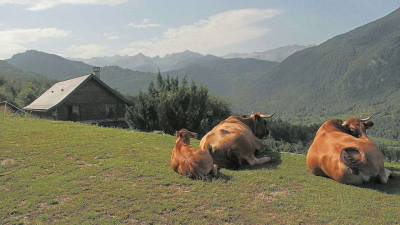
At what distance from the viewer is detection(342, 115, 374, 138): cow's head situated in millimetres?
8586

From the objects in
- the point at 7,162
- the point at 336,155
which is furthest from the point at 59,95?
the point at 336,155

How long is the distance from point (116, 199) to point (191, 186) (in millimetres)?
1695

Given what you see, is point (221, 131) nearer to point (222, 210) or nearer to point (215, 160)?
point (215, 160)

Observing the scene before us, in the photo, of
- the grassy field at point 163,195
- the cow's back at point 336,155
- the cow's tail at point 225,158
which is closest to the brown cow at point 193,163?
the grassy field at point 163,195

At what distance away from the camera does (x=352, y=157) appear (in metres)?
6.93

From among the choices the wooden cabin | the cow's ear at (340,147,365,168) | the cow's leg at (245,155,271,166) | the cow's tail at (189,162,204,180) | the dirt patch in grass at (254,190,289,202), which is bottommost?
the dirt patch in grass at (254,190,289,202)

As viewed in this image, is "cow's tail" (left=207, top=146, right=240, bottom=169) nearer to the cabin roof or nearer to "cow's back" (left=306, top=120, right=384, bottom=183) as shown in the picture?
"cow's back" (left=306, top=120, right=384, bottom=183)

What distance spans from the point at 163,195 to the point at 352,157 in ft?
14.7

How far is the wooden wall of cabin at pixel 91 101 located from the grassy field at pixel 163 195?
24.2 metres

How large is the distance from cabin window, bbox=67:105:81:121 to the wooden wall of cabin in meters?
0.34

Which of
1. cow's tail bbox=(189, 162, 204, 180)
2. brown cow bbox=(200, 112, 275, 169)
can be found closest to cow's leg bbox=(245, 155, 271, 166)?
brown cow bbox=(200, 112, 275, 169)

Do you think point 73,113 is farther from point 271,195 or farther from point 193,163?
point 271,195

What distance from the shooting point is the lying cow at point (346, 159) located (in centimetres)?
686

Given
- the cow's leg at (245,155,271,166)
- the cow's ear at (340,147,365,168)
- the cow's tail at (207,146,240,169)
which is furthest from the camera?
the cow's leg at (245,155,271,166)
